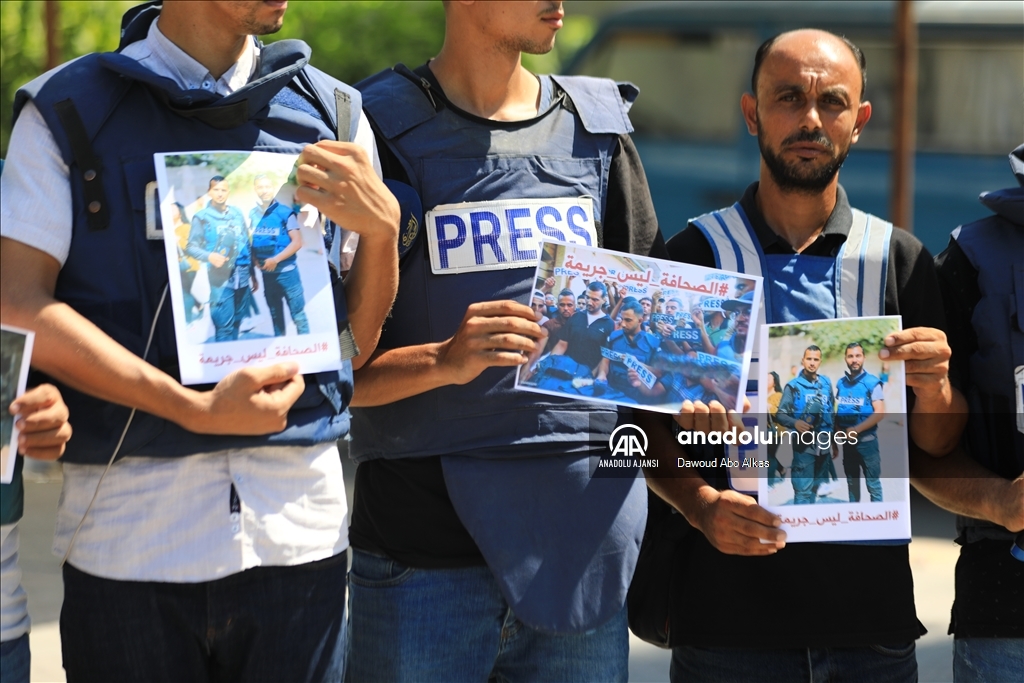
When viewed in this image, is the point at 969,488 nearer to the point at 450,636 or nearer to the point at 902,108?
the point at 450,636

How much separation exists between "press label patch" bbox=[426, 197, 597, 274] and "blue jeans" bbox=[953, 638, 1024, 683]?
1310mm

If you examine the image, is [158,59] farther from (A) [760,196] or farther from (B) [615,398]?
(A) [760,196]

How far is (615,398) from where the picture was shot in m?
2.48

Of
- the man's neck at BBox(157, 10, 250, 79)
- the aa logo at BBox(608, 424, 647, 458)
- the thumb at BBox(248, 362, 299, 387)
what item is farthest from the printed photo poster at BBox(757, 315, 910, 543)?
the man's neck at BBox(157, 10, 250, 79)

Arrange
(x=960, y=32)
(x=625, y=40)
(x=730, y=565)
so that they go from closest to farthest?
(x=730, y=565)
(x=960, y=32)
(x=625, y=40)

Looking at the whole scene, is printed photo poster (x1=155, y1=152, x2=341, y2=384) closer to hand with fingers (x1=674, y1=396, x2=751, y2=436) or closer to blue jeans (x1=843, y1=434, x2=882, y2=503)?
hand with fingers (x1=674, y1=396, x2=751, y2=436)

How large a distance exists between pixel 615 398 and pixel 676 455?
0.34m

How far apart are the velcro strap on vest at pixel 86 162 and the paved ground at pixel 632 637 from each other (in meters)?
2.64

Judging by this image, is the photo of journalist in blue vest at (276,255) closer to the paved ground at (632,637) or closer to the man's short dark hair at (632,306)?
the man's short dark hair at (632,306)

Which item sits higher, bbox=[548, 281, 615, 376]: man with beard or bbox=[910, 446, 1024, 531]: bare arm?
bbox=[548, 281, 615, 376]: man with beard

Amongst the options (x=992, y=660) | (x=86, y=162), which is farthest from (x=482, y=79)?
(x=992, y=660)

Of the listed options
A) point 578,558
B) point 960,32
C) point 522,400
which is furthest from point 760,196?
point 960,32

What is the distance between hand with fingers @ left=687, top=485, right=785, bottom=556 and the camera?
253 centimetres

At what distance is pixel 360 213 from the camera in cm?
221
